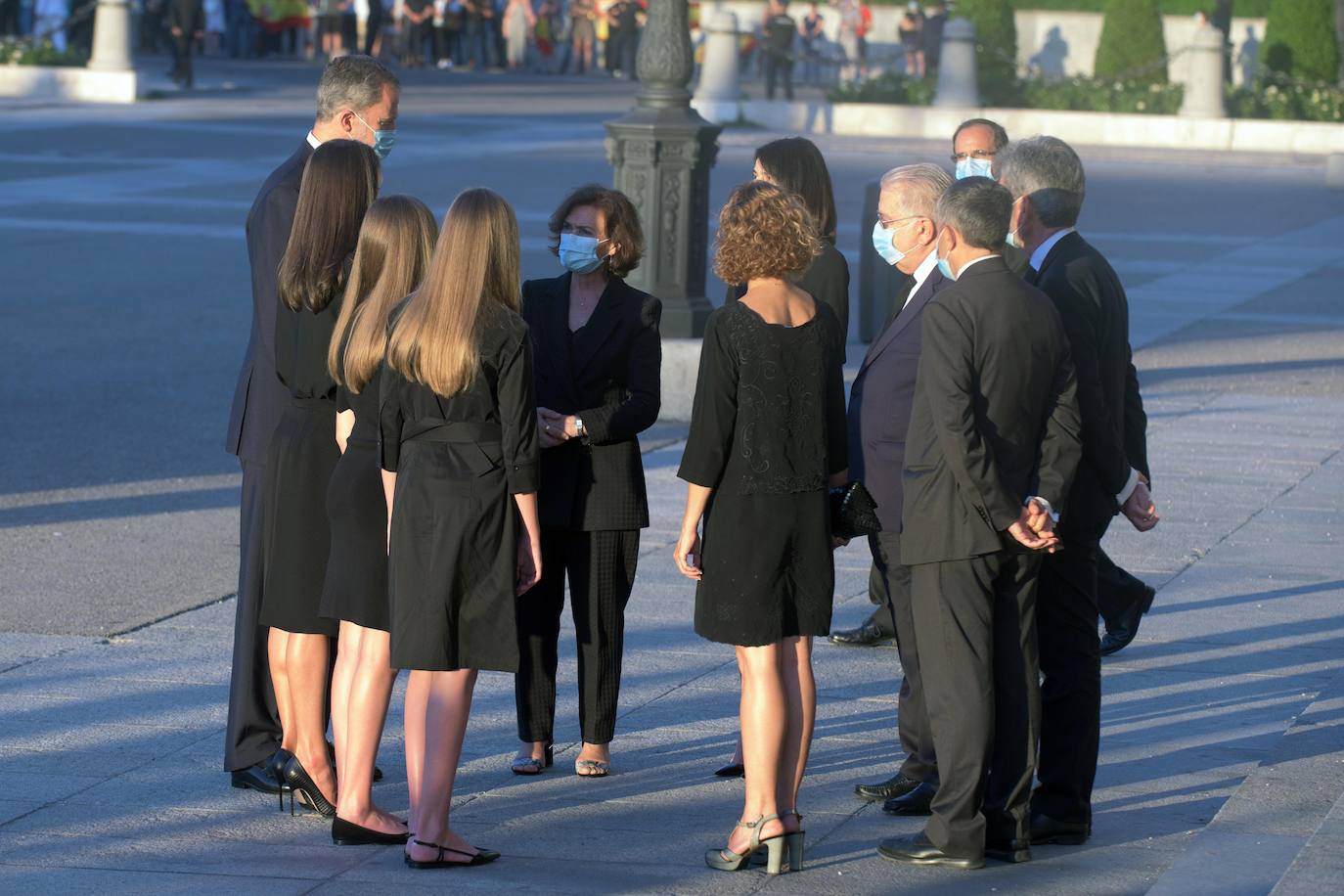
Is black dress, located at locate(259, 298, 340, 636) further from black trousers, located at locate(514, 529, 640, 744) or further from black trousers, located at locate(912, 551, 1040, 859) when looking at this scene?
black trousers, located at locate(912, 551, 1040, 859)

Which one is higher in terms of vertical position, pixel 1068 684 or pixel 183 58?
pixel 183 58

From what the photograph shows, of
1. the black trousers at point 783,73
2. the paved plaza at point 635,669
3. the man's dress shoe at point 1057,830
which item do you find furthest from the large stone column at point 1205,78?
the man's dress shoe at point 1057,830

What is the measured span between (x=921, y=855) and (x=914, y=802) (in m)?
0.47

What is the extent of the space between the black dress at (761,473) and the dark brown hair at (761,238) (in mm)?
114

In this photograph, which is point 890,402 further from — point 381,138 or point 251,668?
point 251,668

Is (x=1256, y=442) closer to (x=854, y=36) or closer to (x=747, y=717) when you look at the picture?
(x=747, y=717)

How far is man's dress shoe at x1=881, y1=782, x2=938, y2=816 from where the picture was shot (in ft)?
18.5

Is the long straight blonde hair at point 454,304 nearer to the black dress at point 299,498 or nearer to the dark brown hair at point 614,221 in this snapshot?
the black dress at point 299,498

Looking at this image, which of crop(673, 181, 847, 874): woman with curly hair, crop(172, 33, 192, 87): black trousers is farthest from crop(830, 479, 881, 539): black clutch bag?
crop(172, 33, 192, 87): black trousers

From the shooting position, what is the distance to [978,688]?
5.08 meters

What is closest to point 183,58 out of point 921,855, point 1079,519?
point 1079,519

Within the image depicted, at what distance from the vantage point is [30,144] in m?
26.6

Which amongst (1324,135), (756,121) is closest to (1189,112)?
(1324,135)

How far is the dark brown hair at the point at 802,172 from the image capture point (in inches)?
268
